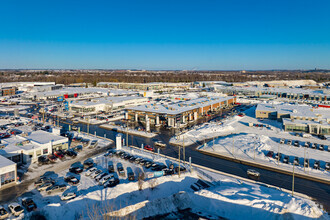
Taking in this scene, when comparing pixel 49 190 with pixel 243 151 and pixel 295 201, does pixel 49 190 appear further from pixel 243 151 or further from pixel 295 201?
pixel 243 151

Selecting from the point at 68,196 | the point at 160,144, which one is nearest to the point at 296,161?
the point at 160,144

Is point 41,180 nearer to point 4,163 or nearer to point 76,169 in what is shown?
point 76,169

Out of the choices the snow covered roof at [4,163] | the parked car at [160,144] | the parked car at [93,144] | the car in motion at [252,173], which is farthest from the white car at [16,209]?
the car in motion at [252,173]

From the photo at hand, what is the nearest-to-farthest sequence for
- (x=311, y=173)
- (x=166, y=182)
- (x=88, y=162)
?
1. (x=166, y=182)
2. (x=311, y=173)
3. (x=88, y=162)

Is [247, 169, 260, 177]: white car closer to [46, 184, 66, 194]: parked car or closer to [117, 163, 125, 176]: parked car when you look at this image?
[117, 163, 125, 176]: parked car

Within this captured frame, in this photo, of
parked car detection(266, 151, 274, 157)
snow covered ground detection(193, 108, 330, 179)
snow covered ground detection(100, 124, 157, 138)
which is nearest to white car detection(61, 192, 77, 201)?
snow covered ground detection(193, 108, 330, 179)

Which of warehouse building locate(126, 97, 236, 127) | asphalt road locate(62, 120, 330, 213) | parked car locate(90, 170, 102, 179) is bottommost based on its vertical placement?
asphalt road locate(62, 120, 330, 213)

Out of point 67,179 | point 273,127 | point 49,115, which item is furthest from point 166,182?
point 49,115

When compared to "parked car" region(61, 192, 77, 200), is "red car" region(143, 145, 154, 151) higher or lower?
higher
